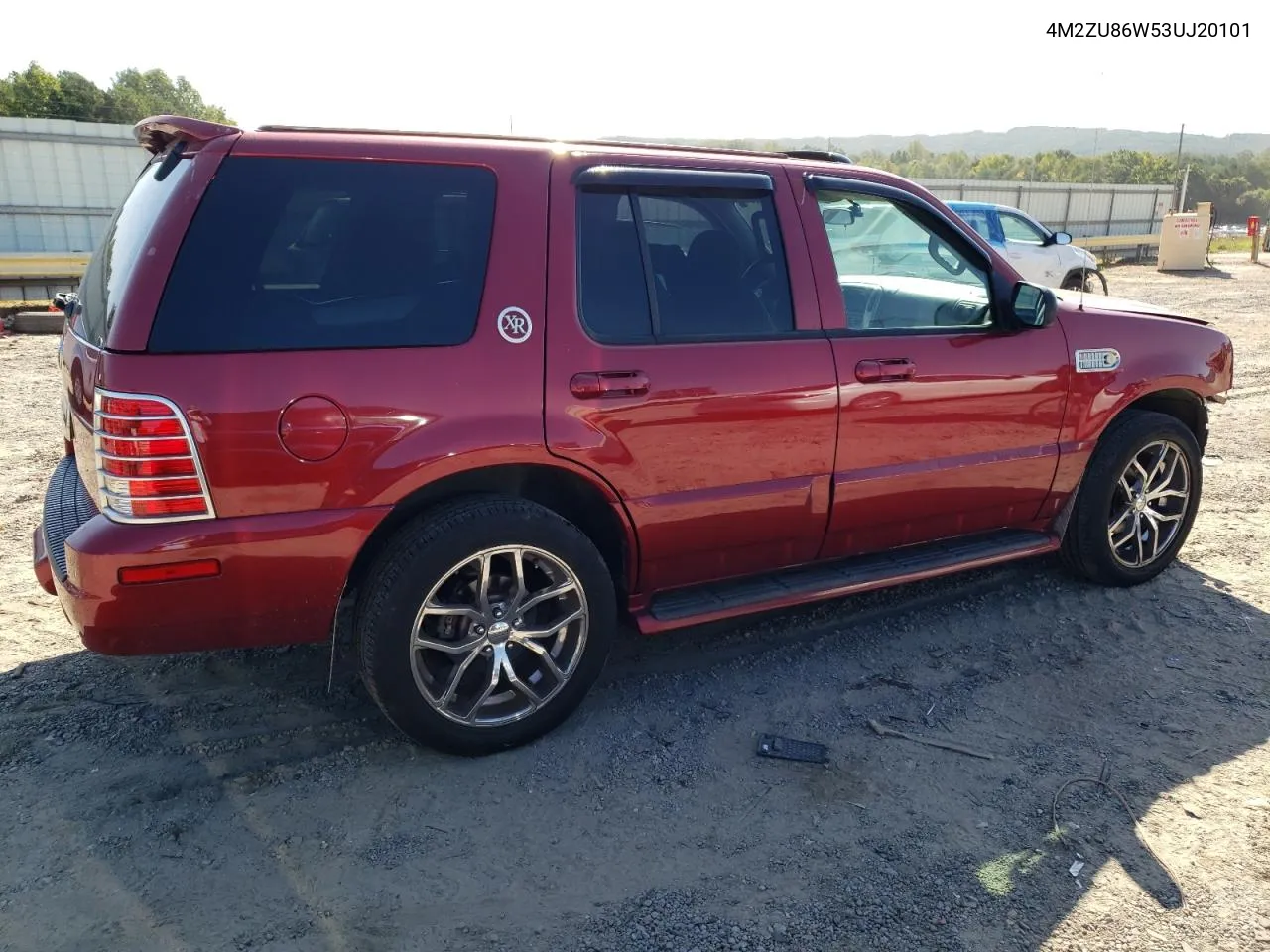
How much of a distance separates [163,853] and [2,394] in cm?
727

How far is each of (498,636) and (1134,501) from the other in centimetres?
318

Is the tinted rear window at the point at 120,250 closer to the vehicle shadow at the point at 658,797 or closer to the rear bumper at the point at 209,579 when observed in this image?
the rear bumper at the point at 209,579

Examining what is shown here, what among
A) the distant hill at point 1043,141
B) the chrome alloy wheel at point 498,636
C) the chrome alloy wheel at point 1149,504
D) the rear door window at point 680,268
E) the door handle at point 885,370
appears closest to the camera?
the chrome alloy wheel at point 498,636

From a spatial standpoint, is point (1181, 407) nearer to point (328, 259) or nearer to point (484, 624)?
point (484, 624)

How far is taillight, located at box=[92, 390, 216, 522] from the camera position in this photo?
264 centimetres

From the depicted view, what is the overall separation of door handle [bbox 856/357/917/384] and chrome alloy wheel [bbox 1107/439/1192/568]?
148 cm

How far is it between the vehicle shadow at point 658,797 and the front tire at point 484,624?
161 millimetres

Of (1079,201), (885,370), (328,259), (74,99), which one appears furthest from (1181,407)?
(74,99)

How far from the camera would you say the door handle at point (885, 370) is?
3.67m

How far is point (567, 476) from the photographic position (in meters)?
3.28

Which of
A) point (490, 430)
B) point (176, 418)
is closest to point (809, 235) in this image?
point (490, 430)

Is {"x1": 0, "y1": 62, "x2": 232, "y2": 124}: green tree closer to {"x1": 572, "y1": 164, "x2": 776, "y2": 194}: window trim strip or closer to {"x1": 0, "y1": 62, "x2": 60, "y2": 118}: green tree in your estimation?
{"x1": 0, "y1": 62, "x2": 60, "y2": 118}: green tree

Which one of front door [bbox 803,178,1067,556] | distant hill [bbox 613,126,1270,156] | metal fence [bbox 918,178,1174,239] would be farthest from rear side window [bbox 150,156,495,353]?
distant hill [bbox 613,126,1270,156]

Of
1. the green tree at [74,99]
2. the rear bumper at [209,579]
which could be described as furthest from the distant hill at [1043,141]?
the rear bumper at [209,579]
